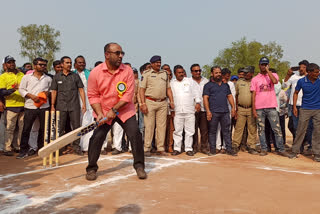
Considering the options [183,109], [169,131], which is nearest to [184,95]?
[183,109]

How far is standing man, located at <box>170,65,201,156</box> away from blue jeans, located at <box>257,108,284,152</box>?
1.56m

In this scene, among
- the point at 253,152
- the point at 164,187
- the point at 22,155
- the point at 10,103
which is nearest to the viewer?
the point at 164,187

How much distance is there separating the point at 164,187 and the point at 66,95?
A: 12.5 feet

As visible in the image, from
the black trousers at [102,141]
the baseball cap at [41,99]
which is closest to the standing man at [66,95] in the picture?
the baseball cap at [41,99]

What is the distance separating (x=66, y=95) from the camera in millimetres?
6953

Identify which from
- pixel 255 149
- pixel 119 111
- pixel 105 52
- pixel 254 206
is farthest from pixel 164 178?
pixel 255 149

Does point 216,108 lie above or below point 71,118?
above

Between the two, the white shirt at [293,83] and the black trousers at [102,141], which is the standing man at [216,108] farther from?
the black trousers at [102,141]

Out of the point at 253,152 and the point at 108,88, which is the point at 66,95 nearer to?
the point at 108,88

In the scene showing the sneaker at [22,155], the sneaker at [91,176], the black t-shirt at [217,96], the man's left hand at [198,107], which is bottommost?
the sneaker at [22,155]

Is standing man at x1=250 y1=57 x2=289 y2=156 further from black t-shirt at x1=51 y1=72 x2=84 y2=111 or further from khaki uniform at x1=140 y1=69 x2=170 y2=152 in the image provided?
black t-shirt at x1=51 y1=72 x2=84 y2=111

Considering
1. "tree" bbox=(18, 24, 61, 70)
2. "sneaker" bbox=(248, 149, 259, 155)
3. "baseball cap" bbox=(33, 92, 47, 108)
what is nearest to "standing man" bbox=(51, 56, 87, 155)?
"baseball cap" bbox=(33, 92, 47, 108)

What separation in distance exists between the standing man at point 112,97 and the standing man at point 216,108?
296 centimetres

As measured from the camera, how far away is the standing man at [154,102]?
7.07 meters
